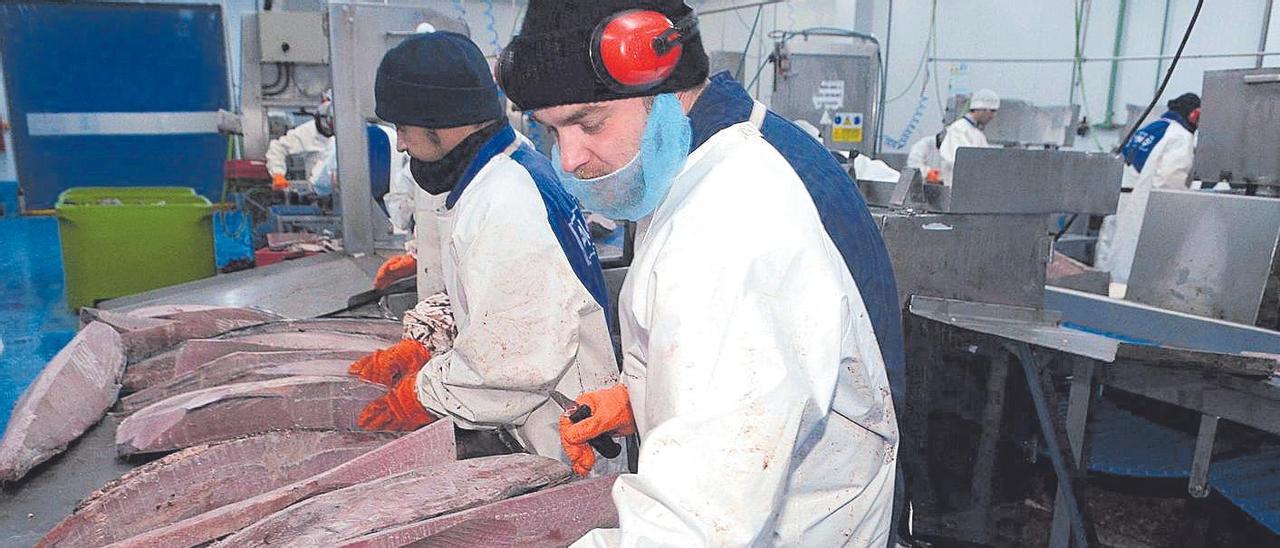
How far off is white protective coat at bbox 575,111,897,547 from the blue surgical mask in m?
0.06

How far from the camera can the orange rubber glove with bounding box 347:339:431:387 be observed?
2.11 m

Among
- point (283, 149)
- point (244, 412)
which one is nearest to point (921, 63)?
point (283, 149)

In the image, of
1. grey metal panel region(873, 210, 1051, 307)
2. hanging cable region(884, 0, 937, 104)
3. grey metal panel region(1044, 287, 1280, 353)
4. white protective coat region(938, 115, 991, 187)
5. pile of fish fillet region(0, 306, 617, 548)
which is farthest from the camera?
hanging cable region(884, 0, 937, 104)

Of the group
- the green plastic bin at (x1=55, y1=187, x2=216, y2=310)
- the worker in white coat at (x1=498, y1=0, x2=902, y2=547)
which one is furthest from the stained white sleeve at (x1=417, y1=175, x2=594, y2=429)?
the green plastic bin at (x1=55, y1=187, x2=216, y2=310)

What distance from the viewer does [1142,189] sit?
638 centimetres

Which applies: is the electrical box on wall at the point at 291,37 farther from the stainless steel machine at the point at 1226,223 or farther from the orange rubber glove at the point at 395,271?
the stainless steel machine at the point at 1226,223

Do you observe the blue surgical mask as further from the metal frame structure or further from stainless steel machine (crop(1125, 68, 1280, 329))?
stainless steel machine (crop(1125, 68, 1280, 329))

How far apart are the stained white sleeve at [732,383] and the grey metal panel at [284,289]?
7.67ft

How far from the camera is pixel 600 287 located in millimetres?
1839

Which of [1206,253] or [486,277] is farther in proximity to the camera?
[1206,253]

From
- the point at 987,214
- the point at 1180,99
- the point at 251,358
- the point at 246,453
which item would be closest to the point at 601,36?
the point at 246,453

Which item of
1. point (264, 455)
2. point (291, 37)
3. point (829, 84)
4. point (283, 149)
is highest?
point (291, 37)

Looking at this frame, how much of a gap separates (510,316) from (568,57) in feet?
2.39

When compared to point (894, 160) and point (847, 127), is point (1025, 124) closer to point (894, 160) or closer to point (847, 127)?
point (894, 160)
